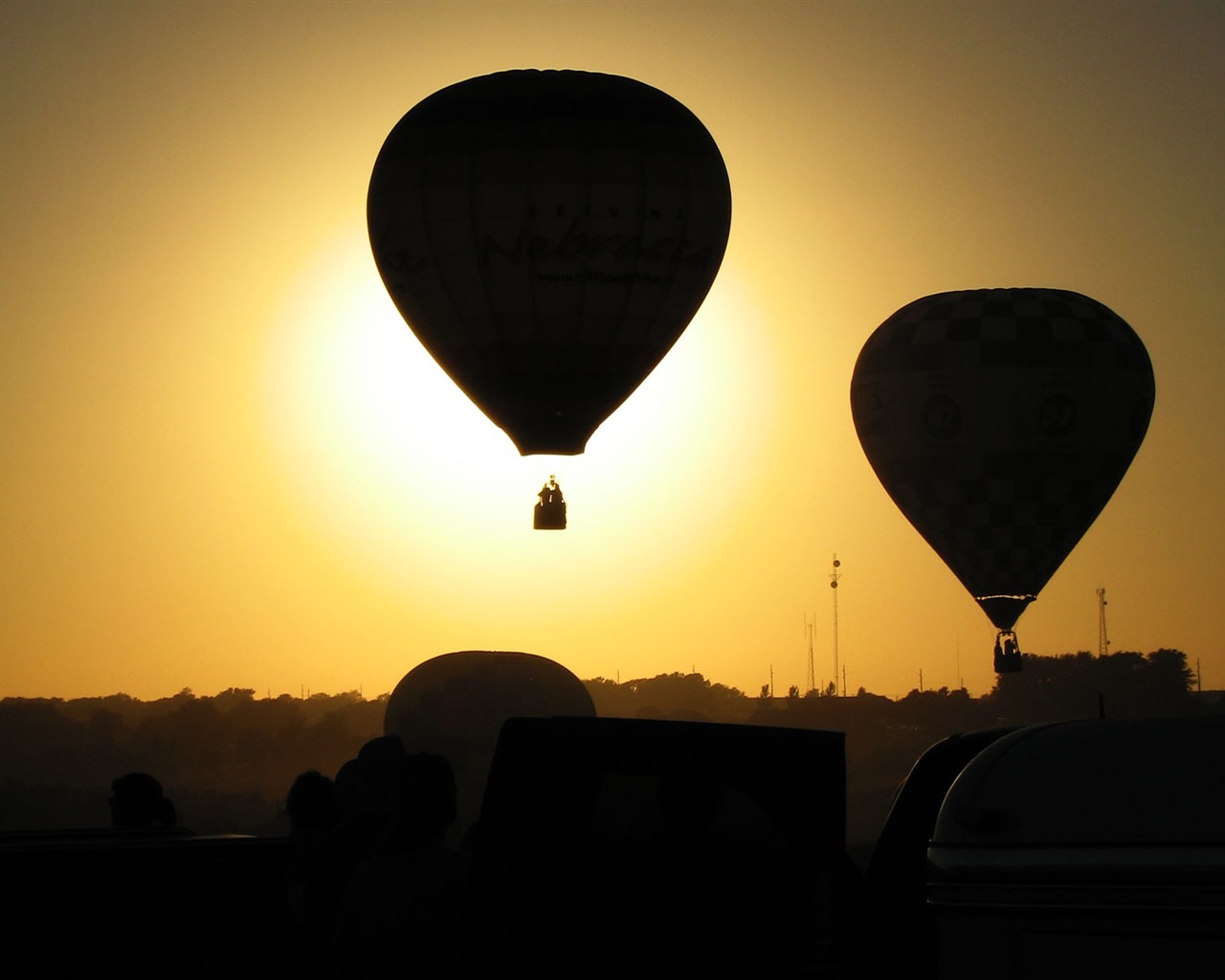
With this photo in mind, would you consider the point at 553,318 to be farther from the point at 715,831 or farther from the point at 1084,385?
the point at 715,831

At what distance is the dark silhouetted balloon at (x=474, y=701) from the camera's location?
3095 centimetres

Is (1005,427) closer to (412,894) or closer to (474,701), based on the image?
(474,701)

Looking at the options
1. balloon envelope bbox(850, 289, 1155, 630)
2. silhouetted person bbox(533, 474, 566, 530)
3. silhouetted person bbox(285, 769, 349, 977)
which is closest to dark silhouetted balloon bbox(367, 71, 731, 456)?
silhouetted person bbox(533, 474, 566, 530)

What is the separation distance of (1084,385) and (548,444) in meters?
10.3

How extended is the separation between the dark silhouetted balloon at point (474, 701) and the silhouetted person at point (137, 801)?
20.6 metres

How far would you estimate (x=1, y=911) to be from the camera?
635 centimetres

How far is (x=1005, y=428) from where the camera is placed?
3438 cm

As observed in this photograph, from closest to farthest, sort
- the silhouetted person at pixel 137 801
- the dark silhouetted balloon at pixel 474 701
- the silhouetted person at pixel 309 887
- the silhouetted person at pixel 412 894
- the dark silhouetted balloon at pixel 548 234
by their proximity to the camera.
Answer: the silhouetted person at pixel 412 894 → the silhouetted person at pixel 309 887 → the silhouetted person at pixel 137 801 → the dark silhouetted balloon at pixel 548 234 → the dark silhouetted balloon at pixel 474 701

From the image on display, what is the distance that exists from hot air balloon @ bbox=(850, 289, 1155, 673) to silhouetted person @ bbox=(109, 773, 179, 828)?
25429mm

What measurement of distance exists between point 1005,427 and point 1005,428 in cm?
1

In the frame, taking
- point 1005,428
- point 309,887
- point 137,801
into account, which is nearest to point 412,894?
point 309,887

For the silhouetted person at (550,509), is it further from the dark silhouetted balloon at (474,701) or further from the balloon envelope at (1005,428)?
the balloon envelope at (1005,428)

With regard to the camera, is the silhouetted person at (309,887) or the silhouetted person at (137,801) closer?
the silhouetted person at (309,887)

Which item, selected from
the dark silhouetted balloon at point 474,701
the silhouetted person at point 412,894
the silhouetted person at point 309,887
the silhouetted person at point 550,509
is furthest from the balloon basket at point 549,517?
the silhouetted person at point 412,894
